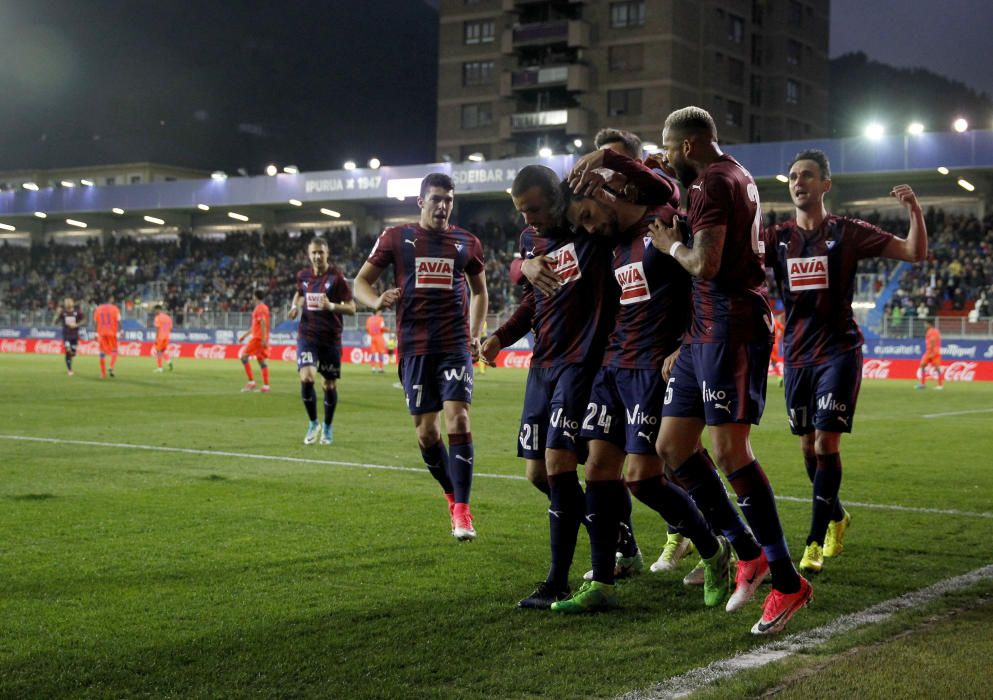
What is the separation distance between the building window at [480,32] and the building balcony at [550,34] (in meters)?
2.66

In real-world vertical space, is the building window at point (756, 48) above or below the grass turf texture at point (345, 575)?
above

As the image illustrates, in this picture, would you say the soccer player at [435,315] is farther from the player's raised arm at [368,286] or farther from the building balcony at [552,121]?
the building balcony at [552,121]

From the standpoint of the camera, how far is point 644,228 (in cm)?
556

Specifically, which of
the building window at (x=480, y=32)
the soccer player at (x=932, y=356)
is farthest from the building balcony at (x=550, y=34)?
the soccer player at (x=932, y=356)

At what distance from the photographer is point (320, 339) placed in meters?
13.8

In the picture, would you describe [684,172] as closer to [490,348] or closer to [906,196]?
[490,348]

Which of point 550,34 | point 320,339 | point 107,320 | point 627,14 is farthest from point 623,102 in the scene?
point 320,339

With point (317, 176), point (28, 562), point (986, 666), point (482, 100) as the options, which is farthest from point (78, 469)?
point (482, 100)

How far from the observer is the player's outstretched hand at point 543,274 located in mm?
5719

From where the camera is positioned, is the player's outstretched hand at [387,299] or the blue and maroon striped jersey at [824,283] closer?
the blue and maroon striped jersey at [824,283]

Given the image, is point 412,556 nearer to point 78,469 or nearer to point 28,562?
point 28,562

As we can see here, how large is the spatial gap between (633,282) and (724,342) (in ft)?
1.82

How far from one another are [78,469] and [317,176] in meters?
46.2

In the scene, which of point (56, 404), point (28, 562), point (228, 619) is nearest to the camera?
point (228, 619)
